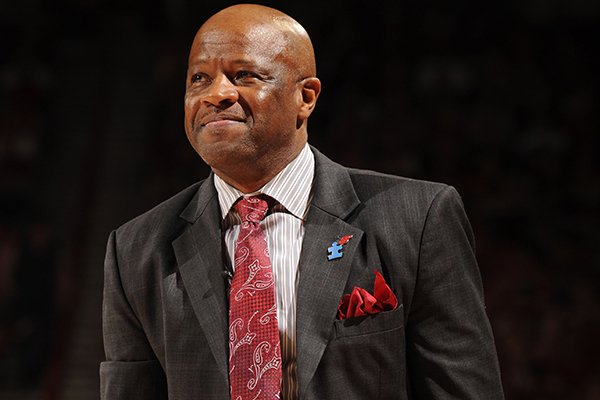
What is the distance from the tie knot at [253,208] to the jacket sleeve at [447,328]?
31 centimetres

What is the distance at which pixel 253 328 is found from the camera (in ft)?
5.93

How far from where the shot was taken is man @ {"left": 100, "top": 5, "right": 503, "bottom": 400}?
5.90 feet

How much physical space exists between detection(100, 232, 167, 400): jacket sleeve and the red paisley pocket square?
41 cm

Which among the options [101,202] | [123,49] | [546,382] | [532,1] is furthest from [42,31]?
[546,382]

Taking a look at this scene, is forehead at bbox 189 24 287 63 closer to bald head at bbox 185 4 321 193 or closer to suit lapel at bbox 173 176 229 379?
bald head at bbox 185 4 321 193

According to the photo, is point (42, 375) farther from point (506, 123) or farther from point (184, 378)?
point (184, 378)

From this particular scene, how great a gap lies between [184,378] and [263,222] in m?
0.33

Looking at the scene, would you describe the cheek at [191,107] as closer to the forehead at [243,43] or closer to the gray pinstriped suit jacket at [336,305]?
the forehead at [243,43]

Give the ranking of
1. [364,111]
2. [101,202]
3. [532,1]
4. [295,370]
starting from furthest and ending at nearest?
[532,1], [101,202], [364,111], [295,370]

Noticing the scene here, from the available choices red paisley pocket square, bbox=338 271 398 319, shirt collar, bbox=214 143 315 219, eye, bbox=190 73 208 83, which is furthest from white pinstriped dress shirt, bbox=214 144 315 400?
eye, bbox=190 73 208 83

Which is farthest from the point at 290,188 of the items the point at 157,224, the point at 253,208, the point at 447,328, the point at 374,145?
the point at 374,145

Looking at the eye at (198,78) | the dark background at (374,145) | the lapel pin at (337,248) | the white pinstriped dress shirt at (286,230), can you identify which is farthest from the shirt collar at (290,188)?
the dark background at (374,145)

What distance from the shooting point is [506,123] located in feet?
22.0

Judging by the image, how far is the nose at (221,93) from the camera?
1.83 metres
